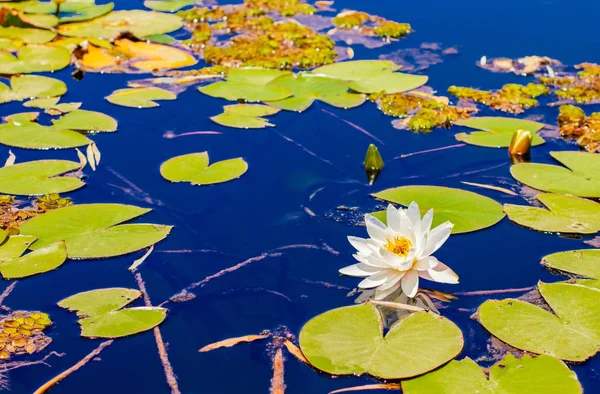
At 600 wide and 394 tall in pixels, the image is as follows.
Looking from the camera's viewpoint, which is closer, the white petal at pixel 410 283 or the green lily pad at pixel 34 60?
the white petal at pixel 410 283

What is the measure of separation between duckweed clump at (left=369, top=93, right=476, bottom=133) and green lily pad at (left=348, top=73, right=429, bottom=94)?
0.07m

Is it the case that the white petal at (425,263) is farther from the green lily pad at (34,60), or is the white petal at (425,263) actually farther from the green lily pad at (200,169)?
the green lily pad at (34,60)

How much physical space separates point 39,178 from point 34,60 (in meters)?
2.43

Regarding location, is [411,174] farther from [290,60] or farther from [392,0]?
[392,0]

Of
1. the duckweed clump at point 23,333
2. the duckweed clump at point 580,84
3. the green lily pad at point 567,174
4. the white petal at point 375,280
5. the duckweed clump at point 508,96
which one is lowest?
the duckweed clump at point 23,333

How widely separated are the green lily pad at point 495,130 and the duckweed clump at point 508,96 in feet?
0.85

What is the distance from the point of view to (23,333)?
2.89 meters

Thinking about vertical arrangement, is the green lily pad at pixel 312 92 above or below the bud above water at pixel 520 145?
below

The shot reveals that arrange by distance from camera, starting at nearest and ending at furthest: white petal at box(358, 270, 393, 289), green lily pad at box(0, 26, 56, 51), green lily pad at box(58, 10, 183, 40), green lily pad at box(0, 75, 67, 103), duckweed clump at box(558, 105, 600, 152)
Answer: white petal at box(358, 270, 393, 289) < duckweed clump at box(558, 105, 600, 152) < green lily pad at box(0, 75, 67, 103) < green lily pad at box(0, 26, 56, 51) < green lily pad at box(58, 10, 183, 40)

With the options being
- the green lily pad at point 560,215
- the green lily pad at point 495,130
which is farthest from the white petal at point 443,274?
the green lily pad at point 495,130

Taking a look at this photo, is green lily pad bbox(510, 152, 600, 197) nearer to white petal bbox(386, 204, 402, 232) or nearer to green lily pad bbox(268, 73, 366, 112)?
white petal bbox(386, 204, 402, 232)

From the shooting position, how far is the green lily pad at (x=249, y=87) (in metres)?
5.34

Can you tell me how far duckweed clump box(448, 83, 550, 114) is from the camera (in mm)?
5115

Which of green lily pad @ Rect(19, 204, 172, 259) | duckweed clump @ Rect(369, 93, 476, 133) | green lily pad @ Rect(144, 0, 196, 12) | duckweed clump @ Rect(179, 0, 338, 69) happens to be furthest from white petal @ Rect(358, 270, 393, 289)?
green lily pad @ Rect(144, 0, 196, 12)
